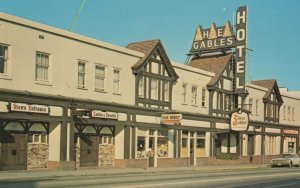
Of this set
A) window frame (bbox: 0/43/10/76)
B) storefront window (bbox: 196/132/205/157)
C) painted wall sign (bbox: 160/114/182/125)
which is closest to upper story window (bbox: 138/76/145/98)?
painted wall sign (bbox: 160/114/182/125)

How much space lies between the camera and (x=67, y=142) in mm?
31031

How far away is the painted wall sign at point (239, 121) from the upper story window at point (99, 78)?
756 inches

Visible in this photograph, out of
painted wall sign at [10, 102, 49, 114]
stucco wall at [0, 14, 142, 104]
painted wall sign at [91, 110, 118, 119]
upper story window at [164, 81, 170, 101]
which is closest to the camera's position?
painted wall sign at [10, 102, 49, 114]

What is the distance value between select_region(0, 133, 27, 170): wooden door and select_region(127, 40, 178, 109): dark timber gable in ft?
35.3

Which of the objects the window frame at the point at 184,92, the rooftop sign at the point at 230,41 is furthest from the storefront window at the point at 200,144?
the rooftop sign at the point at 230,41

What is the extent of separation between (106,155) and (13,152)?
8458 millimetres

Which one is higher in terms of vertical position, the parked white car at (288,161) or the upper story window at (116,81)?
the upper story window at (116,81)

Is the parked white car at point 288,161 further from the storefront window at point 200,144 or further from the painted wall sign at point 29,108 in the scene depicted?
the painted wall sign at point 29,108

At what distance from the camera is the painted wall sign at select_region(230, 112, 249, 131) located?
4962 centimetres

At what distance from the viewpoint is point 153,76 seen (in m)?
39.2

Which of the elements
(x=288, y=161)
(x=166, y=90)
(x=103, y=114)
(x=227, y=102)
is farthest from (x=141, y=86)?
(x=288, y=161)

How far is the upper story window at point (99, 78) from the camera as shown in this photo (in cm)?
3397

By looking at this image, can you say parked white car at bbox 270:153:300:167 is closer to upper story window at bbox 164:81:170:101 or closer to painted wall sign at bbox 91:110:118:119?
upper story window at bbox 164:81:170:101

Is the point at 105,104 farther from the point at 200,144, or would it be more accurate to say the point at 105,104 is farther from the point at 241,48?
the point at 241,48
